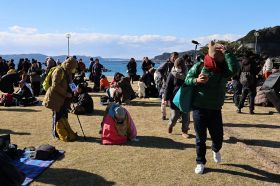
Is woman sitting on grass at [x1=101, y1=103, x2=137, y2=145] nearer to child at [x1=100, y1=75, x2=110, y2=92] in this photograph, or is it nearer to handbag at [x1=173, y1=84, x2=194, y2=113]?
handbag at [x1=173, y1=84, x2=194, y2=113]

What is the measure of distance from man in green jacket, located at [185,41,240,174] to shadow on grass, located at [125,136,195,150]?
182 centimetres

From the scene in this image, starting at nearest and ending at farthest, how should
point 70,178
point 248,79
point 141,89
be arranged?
point 70,178 < point 248,79 < point 141,89

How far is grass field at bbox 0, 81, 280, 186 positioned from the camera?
254 inches

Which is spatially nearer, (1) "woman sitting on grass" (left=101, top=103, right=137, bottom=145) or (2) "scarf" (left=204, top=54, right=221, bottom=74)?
(2) "scarf" (left=204, top=54, right=221, bottom=74)

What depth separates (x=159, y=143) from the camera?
8914 millimetres

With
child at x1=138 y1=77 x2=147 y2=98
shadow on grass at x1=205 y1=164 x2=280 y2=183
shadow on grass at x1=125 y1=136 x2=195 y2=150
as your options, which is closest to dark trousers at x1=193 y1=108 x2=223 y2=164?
shadow on grass at x1=205 y1=164 x2=280 y2=183

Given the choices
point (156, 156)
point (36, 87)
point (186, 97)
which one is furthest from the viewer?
point (36, 87)

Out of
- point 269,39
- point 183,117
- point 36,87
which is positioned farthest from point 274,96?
point 269,39

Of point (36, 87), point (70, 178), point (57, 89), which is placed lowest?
point (70, 178)

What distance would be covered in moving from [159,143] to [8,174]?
17.7 ft

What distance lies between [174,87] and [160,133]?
1.28 m

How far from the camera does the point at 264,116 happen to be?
1256 centimetres

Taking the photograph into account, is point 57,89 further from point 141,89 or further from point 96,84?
point 96,84

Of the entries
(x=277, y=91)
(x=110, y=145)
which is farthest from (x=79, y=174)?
(x=277, y=91)
